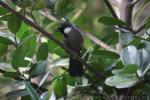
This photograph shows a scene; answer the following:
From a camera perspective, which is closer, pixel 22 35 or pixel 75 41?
pixel 22 35

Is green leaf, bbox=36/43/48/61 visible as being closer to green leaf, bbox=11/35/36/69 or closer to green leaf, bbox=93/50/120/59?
green leaf, bbox=11/35/36/69

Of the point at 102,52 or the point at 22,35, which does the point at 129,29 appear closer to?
the point at 102,52

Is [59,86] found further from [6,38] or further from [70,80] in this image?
[6,38]

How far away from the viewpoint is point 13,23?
3.71 feet

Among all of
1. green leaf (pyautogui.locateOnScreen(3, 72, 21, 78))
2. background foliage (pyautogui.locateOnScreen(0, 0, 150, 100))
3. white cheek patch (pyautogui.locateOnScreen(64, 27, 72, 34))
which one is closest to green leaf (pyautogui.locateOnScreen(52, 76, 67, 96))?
background foliage (pyautogui.locateOnScreen(0, 0, 150, 100))

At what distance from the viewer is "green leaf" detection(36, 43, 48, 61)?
115 cm

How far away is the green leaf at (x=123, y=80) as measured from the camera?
0.95 meters

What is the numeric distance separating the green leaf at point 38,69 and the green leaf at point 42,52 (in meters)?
0.05

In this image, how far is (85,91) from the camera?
1109 millimetres

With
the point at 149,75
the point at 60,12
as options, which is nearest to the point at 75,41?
the point at 60,12

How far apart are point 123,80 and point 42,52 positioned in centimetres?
30

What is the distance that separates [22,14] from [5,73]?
0.16 metres

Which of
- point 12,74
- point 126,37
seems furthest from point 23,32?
point 126,37

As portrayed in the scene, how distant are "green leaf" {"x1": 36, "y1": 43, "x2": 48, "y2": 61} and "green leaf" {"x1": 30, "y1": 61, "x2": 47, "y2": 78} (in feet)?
0.16
